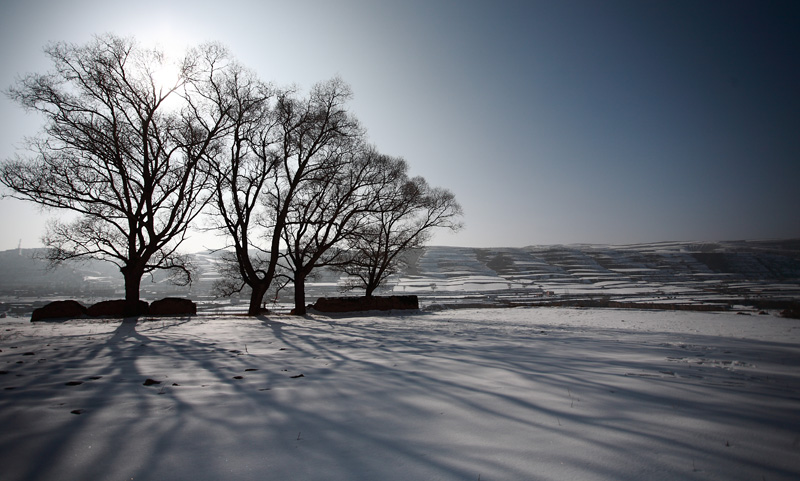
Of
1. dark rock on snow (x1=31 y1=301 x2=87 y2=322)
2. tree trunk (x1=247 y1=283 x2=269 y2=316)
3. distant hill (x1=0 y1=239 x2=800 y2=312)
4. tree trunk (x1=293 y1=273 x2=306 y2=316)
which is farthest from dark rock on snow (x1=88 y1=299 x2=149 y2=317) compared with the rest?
distant hill (x1=0 y1=239 x2=800 y2=312)

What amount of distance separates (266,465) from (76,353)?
19.6 ft

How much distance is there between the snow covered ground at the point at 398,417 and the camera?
2.08 metres

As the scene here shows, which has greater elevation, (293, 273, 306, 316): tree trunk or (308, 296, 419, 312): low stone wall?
(293, 273, 306, 316): tree trunk

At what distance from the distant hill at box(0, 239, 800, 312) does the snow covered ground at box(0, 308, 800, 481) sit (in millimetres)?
53653

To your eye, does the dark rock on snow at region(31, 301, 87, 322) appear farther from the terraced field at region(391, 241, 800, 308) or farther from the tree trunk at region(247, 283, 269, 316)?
the terraced field at region(391, 241, 800, 308)

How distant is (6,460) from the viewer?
2.09 m

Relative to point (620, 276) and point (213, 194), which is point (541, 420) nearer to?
point (213, 194)

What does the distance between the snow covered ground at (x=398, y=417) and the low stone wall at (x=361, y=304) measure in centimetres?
1351

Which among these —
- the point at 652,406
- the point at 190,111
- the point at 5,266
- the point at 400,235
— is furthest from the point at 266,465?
the point at 5,266

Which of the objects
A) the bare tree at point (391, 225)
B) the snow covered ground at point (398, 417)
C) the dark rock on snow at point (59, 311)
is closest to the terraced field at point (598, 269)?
the bare tree at point (391, 225)

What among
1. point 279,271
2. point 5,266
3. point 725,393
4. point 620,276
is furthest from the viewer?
point 5,266

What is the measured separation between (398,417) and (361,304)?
17.3m

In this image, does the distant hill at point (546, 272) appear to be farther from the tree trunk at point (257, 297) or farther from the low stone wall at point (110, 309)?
the low stone wall at point (110, 309)

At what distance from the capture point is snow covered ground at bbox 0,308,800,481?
2.08 meters
